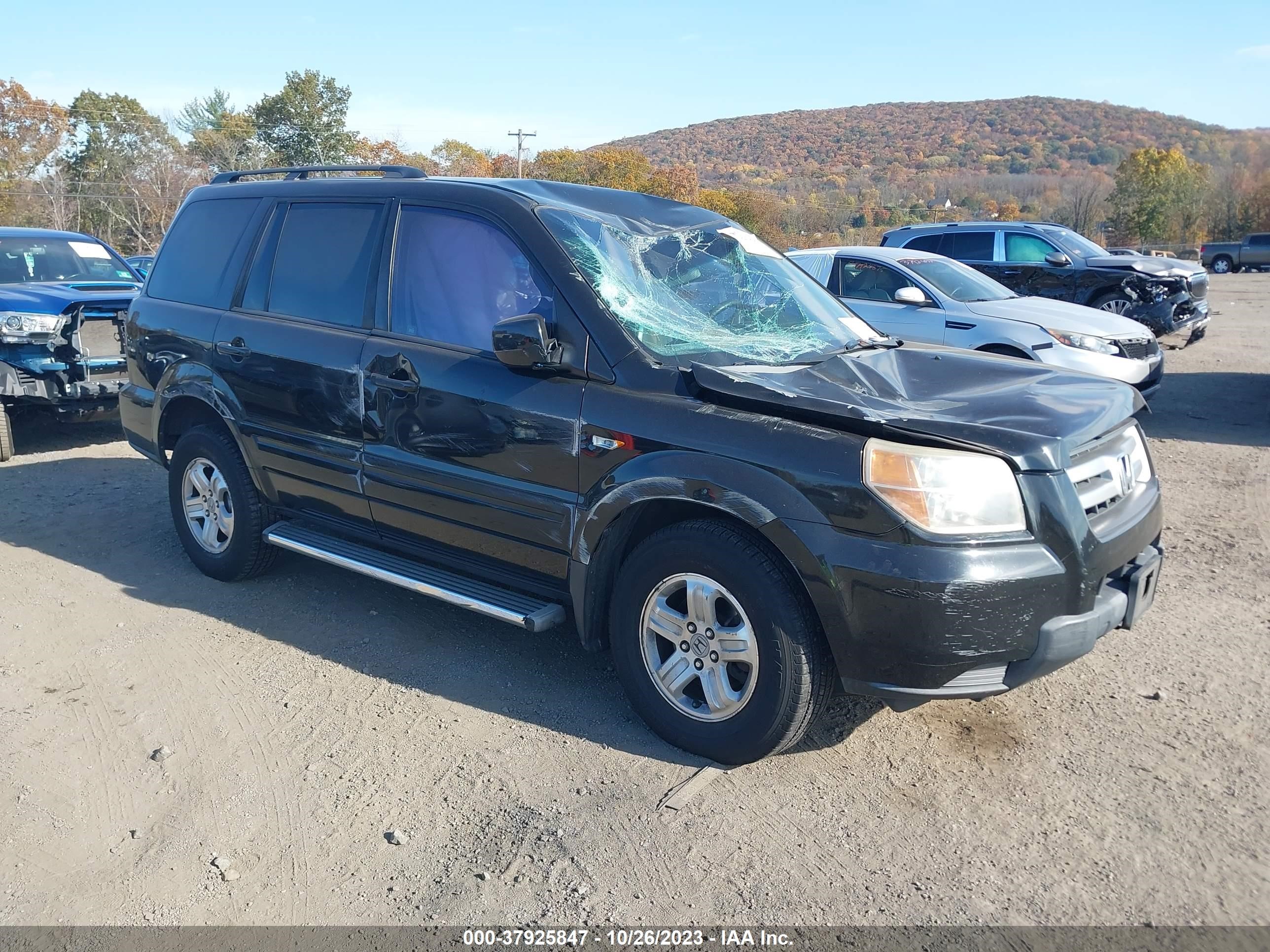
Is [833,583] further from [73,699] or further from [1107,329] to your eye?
[1107,329]

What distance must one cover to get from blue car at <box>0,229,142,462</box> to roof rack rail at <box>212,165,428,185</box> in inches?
116

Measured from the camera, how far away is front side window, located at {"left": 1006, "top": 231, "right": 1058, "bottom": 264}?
1291cm

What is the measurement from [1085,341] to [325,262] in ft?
22.0

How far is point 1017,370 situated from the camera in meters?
4.01

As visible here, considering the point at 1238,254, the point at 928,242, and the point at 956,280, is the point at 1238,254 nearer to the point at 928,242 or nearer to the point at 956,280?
the point at 928,242

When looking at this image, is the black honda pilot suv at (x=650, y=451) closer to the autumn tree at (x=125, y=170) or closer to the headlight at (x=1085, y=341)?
the headlight at (x=1085, y=341)

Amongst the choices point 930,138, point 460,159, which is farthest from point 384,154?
point 930,138

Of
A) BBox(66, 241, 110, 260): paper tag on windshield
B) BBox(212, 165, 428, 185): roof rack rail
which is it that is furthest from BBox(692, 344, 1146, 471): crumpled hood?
BBox(66, 241, 110, 260): paper tag on windshield

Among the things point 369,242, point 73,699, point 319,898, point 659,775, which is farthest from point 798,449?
point 73,699

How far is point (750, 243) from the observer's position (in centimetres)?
463

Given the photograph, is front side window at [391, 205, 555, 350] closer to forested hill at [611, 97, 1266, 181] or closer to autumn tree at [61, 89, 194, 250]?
autumn tree at [61, 89, 194, 250]

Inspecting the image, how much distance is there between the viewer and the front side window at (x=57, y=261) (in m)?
8.91

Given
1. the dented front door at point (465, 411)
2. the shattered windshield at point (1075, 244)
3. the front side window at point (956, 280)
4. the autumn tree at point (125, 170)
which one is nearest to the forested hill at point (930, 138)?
the autumn tree at point (125, 170)

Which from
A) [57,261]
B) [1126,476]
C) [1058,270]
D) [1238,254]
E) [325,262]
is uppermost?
[1238,254]
